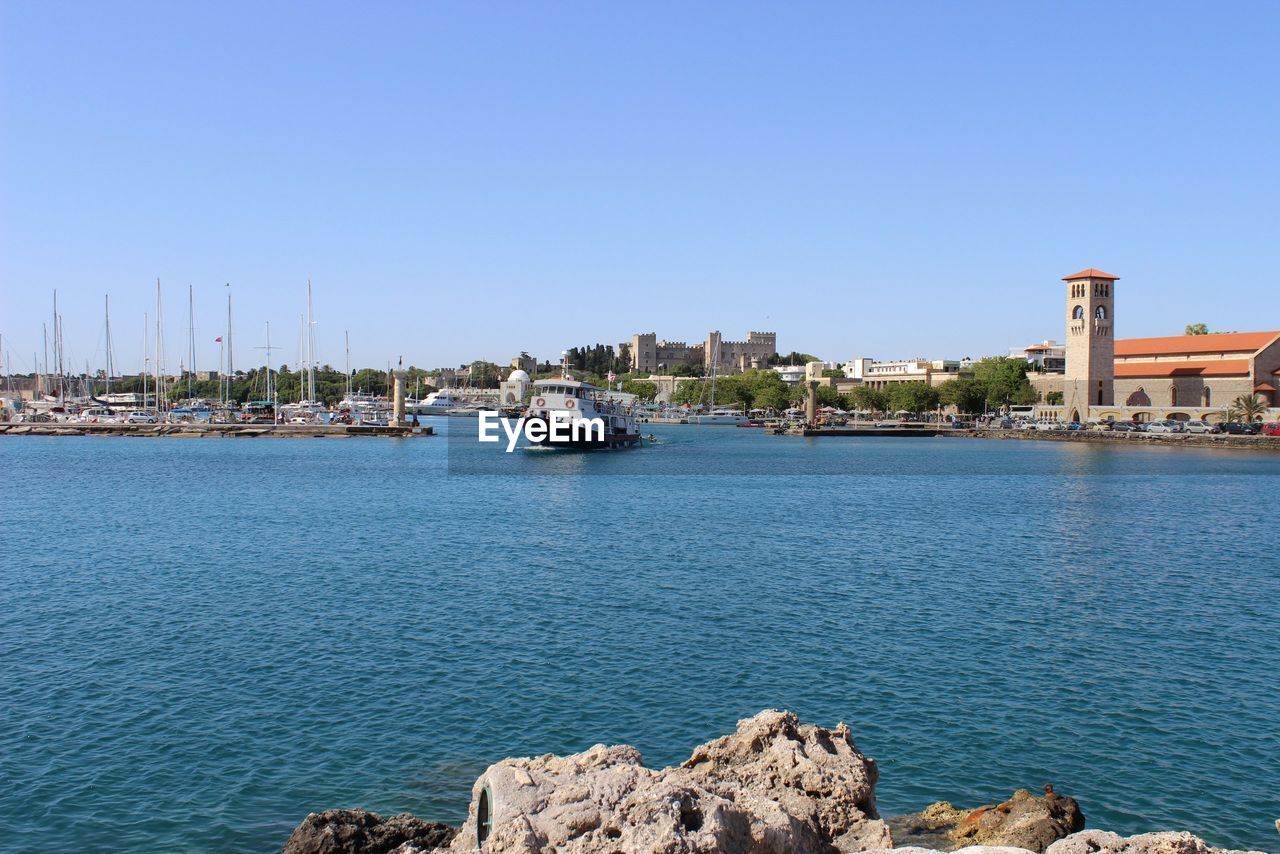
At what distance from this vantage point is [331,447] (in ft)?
298

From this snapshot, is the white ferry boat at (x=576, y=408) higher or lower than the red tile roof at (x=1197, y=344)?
lower

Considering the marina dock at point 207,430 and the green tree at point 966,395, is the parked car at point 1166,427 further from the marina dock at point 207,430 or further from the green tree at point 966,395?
the marina dock at point 207,430

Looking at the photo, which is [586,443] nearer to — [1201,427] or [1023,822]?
[1201,427]

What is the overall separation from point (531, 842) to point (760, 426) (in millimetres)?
154498

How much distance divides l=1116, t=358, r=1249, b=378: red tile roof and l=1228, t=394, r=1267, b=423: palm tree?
361cm

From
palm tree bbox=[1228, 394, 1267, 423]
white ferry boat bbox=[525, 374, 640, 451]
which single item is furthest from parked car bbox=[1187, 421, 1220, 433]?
white ferry boat bbox=[525, 374, 640, 451]

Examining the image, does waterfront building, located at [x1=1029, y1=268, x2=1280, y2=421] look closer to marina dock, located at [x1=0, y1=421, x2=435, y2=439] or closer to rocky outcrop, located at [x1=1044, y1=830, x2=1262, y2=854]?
marina dock, located at [x1=0, y1=421, x2=435, y2=439]

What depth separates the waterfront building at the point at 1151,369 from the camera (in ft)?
369

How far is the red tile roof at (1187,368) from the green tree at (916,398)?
101ft

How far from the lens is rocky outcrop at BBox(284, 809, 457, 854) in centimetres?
1021

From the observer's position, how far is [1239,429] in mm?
102875

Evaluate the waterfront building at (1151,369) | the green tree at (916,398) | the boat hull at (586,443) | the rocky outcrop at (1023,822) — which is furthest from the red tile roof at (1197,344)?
the rocky outcrop at (1023,822)

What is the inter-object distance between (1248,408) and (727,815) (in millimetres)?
116919

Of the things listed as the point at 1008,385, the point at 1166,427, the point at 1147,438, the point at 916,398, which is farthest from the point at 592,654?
the point at 916,398
